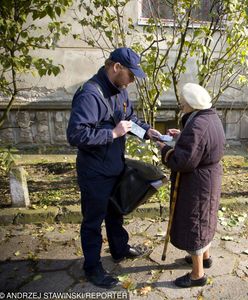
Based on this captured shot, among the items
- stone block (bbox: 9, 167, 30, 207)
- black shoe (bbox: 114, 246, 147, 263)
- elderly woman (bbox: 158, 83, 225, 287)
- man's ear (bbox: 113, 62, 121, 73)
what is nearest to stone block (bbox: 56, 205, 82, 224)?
stone block (bbox: 9, 167, 30, 207)

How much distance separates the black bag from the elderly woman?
0.19 metres

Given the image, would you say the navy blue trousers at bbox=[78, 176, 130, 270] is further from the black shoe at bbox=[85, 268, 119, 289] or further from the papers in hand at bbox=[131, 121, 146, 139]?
the papers in hand at bbox=[131, 121, 146, 139]

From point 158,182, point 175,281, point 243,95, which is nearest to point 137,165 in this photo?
point 158,182

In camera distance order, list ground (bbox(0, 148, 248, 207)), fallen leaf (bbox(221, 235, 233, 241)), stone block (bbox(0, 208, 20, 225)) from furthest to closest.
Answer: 1. ground (bbox(0, 148, 248, 207))
2. stone block (bbox(0, 208, 20, 225))
3. fallen leaf (bbox(221, 235, 233, 241))

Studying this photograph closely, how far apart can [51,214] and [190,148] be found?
209cm

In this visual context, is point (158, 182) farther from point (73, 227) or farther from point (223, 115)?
point (223, 115)

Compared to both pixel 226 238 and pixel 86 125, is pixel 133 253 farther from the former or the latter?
pixel 86 125

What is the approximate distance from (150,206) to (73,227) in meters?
0.91

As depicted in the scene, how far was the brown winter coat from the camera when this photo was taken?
2322 mm

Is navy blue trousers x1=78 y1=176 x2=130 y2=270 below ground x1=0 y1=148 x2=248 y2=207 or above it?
above

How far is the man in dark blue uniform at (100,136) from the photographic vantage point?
7.69 feet

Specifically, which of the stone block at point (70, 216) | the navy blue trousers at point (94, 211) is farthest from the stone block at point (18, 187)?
the navy blue trousers at point (94, 211)

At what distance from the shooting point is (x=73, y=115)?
2342mm

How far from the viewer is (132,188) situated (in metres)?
2.67
